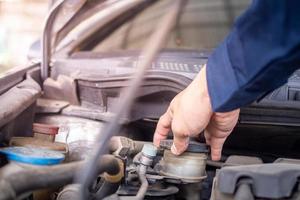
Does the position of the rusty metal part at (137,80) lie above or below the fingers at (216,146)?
above

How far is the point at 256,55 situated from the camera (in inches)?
26.4

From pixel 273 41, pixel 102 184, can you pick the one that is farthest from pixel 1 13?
pixel 273 41

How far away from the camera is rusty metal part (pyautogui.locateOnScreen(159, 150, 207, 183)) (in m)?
0.92

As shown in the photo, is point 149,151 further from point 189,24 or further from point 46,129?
point 189,24

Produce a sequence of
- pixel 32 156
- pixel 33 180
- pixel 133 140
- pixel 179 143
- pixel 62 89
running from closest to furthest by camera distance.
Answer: pixel 33 180
pixel 32 156
pixel 179 143
pixel 133 140
pixel 62 89

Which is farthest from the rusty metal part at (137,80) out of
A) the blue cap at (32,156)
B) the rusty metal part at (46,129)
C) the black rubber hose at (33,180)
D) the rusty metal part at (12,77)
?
the rusty metal part at (12,77)

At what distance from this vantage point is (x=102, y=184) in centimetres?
91

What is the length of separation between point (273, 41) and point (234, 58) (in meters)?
0.08

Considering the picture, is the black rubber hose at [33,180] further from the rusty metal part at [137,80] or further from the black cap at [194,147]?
the black cap at [194,147]

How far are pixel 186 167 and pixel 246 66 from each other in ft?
0.99

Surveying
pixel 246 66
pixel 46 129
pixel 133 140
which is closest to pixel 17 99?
pixel 46 129

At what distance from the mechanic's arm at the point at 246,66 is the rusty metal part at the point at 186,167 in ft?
0.19

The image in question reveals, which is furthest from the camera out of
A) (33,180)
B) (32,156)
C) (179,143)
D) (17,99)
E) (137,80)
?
(17,99)

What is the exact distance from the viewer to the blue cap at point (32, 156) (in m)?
0.73
